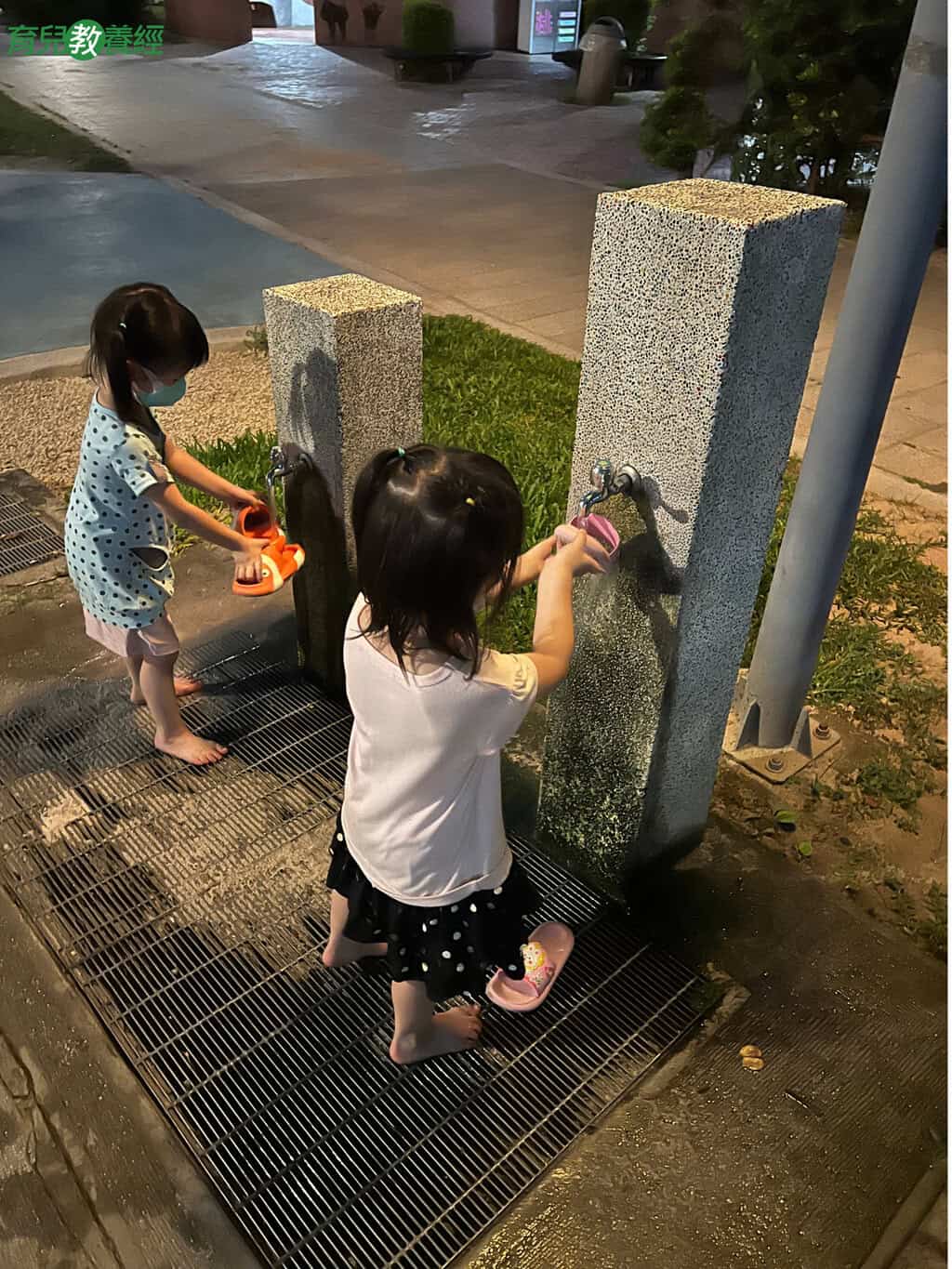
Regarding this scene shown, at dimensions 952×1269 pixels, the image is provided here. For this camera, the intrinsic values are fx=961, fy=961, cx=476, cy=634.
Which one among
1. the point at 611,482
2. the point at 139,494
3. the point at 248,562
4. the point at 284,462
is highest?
the point at 611,482

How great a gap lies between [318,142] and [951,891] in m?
15.5

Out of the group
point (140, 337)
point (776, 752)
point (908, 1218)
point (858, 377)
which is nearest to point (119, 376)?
point (140, 337)

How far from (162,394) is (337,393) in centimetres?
49

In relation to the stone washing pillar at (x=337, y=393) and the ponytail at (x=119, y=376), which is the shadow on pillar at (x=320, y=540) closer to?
the stone washing pillar at (x=337, y=393)

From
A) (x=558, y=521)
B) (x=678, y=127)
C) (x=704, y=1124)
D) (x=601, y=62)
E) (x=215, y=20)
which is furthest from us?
(x=215, y=20)

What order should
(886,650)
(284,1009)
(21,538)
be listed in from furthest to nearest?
(21,538), (886,650), (284,1009)

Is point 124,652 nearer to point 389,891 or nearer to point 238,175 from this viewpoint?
point 389,891

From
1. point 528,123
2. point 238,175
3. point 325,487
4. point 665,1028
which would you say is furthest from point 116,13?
point 665,1028

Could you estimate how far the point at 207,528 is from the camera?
2.66m

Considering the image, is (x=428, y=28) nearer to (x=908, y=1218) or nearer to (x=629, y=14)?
(x=629, y=14)

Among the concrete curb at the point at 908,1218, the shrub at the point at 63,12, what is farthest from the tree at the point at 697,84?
the shrub at the point at 63,12

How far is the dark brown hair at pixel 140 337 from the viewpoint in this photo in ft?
7.75
